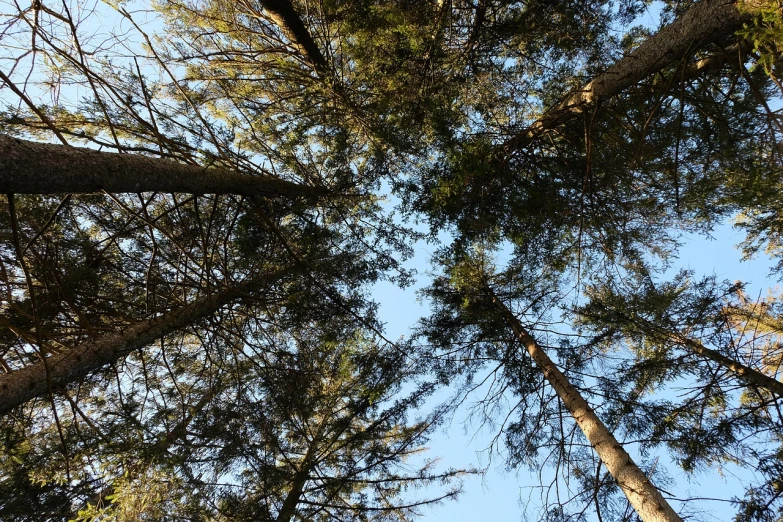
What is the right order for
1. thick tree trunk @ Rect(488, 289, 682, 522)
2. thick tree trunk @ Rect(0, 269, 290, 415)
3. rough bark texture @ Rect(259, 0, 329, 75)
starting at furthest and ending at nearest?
rough bark texture @ Rect(259, 0, 329, 75), thick tree trunk @ Rect(488, 289, 682, 522), thick tree trunk @ Rect(0, 269, 290, 415)

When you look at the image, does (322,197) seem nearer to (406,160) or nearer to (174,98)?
(406,160)

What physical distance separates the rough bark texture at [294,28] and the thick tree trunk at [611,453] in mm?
5491

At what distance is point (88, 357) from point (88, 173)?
7.82ft

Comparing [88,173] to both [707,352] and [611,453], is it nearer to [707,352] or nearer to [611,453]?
[611,453]

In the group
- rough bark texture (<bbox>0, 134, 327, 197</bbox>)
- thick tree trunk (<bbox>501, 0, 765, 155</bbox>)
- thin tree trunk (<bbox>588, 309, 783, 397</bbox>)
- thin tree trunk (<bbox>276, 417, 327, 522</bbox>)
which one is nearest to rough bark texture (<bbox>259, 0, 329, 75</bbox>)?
rough bark texture (<bbox>0, 134, 327, 197</bbox>)

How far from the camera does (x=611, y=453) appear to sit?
433cm

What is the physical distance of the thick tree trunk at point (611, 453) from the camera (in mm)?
3734

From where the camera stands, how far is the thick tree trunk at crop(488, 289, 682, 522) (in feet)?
12.3

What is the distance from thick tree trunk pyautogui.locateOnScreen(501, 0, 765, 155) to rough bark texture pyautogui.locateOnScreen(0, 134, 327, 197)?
3.82 metres

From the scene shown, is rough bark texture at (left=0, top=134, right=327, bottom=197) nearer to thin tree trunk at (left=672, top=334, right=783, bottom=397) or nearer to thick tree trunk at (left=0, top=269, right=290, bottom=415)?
thick tree trunk at (left=0, top=269, right=290, bottom=415)

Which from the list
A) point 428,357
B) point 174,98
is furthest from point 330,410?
point 174,98

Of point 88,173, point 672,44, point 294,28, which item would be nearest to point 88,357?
point 88,173

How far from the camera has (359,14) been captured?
5.22 m

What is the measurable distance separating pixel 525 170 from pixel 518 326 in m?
2.79
